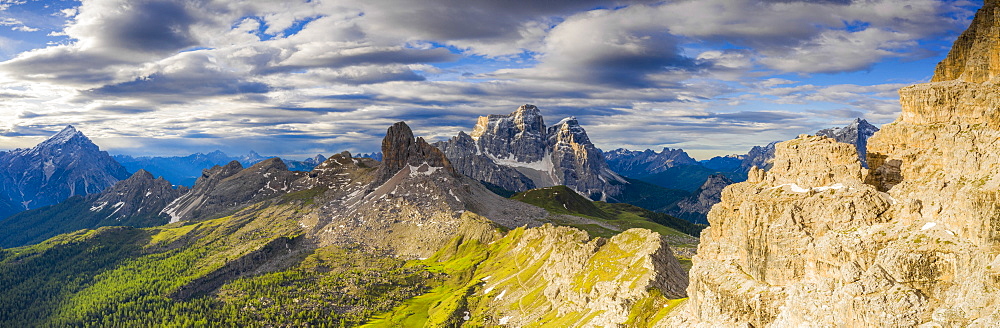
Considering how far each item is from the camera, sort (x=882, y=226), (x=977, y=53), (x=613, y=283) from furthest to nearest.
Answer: (x=613, y=283) → (x=977, y=53) → (x=882, y=226)

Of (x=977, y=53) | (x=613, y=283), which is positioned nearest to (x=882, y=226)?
(x=977, y=53)

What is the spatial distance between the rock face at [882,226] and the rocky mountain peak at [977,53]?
0.21 m

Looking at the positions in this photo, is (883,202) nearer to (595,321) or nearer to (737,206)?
(737,206)

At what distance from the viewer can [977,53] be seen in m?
96.2

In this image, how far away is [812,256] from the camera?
7900 cm

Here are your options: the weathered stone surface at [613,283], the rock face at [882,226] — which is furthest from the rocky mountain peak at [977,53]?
the weathered stone surface at [613,283]

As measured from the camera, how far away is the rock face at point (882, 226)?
65250 millimetres

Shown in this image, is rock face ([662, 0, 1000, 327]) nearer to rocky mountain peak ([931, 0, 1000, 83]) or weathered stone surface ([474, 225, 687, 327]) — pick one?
A: rocky mountain peak ([931, 0, 1000, 83])

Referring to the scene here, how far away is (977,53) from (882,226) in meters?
46.5

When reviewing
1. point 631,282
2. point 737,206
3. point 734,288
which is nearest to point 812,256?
point 734,288


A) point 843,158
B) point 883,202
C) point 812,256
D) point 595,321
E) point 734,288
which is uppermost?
point 843,158

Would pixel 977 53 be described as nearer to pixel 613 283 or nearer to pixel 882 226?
pixel 882 226

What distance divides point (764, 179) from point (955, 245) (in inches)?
1387

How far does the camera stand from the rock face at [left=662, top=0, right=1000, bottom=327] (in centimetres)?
6525
